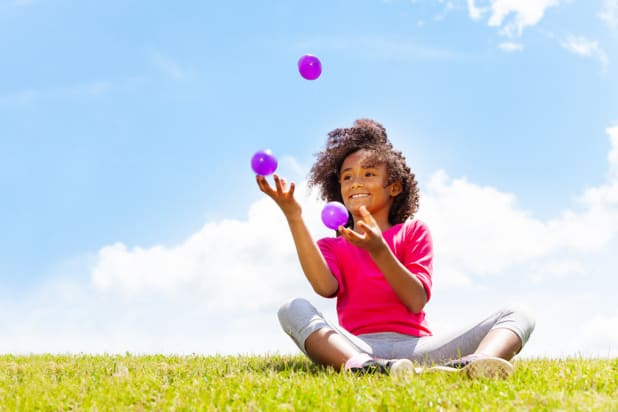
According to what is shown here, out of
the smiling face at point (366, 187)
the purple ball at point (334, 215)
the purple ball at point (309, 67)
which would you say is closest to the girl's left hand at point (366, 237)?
the purple ball at point (334, 215)

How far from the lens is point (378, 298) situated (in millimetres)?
Result: 5469

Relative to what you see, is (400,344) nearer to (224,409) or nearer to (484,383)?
(484,383)

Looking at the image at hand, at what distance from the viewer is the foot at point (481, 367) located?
4.49 metres

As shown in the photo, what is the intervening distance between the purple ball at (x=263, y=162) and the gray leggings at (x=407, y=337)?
1.06 m

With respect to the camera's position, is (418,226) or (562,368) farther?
(418,226)

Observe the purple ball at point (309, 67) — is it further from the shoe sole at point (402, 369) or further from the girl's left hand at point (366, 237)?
the shoe sole at point (402, 369)

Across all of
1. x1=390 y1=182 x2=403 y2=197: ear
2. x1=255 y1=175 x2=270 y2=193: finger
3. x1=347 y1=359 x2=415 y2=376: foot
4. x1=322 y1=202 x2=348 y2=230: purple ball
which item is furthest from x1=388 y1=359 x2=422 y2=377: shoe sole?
x1=390 y1=182 x2=403 y2=197: ear

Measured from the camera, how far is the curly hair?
612cm

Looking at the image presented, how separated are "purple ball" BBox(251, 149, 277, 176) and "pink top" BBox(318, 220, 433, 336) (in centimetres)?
100

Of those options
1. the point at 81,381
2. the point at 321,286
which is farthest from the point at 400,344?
the point at 81,381

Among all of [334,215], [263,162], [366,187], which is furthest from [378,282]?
[263,162]

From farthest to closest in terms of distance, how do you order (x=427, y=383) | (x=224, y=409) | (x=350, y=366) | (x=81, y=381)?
(x=81, y=381)
(x=350, y=366)
(x=427, y=383)
(x=224, y=409)

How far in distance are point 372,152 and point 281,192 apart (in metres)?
1.27

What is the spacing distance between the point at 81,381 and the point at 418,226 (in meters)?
2.99
